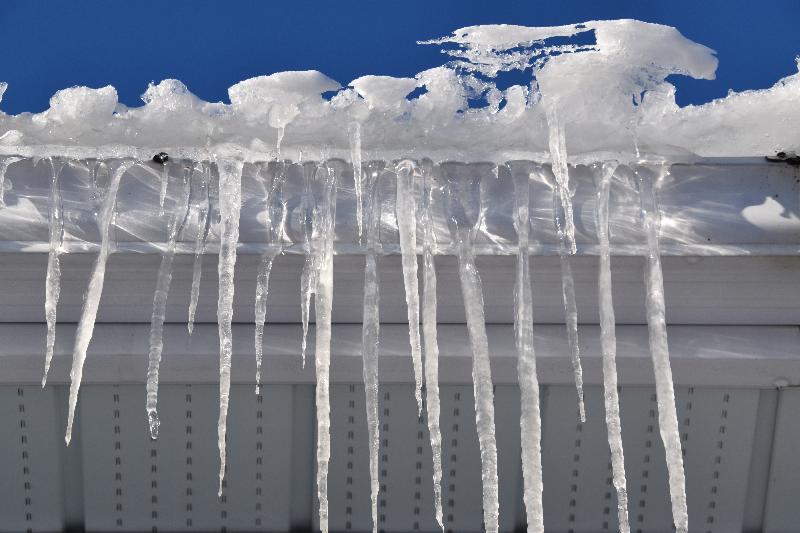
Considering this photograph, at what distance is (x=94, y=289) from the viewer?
5.87ft

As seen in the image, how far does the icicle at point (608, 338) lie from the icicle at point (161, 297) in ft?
2.55

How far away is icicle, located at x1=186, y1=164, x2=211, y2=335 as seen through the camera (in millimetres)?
1765

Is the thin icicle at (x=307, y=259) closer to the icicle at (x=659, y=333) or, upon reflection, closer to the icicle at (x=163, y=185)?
the icicle at (x=163, y=185)

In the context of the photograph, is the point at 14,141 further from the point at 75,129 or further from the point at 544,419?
the point at 544,419

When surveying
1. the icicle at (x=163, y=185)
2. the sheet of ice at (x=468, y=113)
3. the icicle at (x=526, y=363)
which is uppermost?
the sheet of ice at (x=468, y=113)

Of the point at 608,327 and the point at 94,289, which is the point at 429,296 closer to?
the point at 608,327

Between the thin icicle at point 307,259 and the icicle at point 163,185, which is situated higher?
the icicle at point 163,185

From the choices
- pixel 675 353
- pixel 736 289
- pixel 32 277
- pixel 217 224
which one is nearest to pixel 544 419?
pixel 675 353

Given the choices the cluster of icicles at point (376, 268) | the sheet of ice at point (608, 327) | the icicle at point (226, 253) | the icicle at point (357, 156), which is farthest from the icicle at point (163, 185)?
the sheet of ice at point (608, 327)

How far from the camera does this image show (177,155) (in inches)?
70.3

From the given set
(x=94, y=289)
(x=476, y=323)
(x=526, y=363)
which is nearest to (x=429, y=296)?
(x=476, y=323)

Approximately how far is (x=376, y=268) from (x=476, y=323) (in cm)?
22

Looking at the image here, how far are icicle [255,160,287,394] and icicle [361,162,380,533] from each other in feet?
0.54

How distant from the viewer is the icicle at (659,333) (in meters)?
1.74
